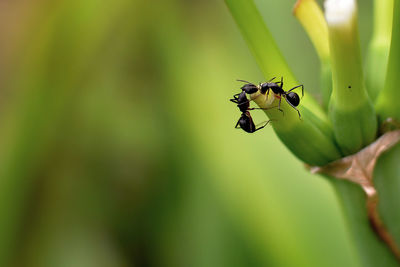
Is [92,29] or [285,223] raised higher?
[92,29]

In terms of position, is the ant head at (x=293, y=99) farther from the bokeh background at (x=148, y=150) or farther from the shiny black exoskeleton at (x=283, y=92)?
the bokeh background at (x=148, y=150)

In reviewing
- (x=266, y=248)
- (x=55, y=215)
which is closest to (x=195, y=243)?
(x=266, y=248)

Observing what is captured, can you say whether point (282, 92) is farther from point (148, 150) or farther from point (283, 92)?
point (148, 150)

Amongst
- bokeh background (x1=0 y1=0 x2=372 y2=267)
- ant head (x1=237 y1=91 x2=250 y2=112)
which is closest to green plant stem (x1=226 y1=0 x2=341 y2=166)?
ant head (x1=237 y1=91 x2=250 y2=112)

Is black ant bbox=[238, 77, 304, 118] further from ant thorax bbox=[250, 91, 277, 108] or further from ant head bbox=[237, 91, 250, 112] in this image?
ant head bbox=[237, 91, 250, 112]

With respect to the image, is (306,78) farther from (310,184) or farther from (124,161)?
(124,161)
